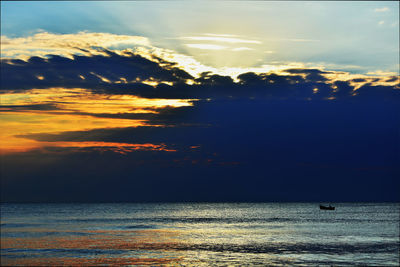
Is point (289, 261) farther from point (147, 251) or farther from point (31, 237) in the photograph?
point (31, 237)

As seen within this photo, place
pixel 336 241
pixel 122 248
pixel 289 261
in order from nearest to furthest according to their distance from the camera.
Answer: pixel 289 261
pixel 122 248
pixel 336 241

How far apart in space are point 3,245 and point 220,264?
29.5 m

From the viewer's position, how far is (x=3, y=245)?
188 ft

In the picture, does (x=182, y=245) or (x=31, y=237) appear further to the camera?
(x=31, y=237)

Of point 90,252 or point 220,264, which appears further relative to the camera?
point 90,252

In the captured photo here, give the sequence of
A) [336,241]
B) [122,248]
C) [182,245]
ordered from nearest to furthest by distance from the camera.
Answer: [122,248] < [182,245] < [336,241]

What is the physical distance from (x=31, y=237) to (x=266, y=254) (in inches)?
1419

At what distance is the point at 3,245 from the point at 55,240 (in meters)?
8.35

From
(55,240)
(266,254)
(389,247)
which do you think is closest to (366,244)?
(389,247)

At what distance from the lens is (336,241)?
66.1 m

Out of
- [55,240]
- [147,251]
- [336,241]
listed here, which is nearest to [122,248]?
[147,251]

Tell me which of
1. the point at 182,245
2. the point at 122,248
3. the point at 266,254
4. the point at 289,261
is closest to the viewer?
the point at 289,261

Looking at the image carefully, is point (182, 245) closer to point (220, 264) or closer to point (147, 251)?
point (147, 251)

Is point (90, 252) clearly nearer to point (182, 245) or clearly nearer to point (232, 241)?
point (182, 245)
